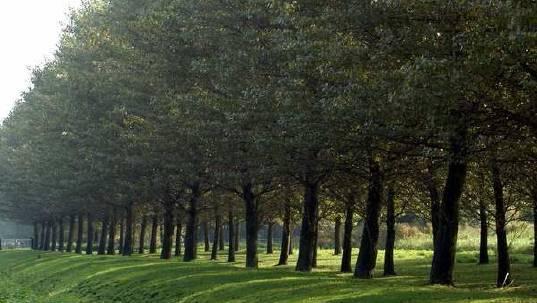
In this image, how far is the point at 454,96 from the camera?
608 inches

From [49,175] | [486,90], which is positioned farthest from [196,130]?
[49,175]

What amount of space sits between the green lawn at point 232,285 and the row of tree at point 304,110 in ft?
9.54

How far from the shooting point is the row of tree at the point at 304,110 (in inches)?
651

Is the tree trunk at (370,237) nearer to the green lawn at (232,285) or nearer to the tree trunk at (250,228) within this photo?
the green lawn at (232,285)

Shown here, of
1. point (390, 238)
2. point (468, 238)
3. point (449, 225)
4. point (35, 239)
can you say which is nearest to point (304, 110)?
point (449, 225)

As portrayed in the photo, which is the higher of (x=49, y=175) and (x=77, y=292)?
(x=49, y=175)

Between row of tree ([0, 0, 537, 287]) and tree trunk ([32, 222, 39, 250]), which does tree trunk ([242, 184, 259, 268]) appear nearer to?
row of tree ([0, 0, 537, 287])

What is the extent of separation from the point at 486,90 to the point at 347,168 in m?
10.9

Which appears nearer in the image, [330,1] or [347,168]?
[330,1]

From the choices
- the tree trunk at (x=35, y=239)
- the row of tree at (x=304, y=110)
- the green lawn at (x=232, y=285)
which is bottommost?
the green lawn at (x=232, y=285)

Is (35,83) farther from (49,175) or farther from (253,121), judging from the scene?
(253,121)

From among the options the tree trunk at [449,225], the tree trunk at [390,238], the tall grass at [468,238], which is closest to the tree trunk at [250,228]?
the tree trunk at [390,238]

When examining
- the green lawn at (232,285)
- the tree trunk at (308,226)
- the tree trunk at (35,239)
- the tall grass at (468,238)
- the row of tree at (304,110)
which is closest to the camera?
the row of tree at (304,110)

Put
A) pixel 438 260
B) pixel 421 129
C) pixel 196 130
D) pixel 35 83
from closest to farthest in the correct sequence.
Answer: pixel 421 129
pixel 438 260
pixel 196 130
pixel 35 83
